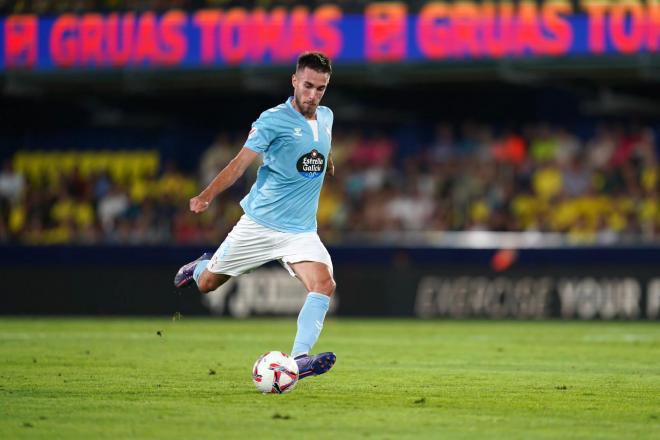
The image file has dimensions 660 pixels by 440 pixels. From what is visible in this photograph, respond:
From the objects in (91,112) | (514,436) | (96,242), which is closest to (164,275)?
(96,242)

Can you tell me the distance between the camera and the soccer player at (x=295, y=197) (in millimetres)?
9039

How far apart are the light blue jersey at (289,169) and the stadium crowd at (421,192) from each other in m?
11.6

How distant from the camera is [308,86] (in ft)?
29.9

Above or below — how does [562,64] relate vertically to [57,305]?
above

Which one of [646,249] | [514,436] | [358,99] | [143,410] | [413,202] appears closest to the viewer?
[514,436]

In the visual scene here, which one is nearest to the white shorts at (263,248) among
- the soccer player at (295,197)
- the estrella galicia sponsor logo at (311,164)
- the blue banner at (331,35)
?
the soccer player at (295,197)

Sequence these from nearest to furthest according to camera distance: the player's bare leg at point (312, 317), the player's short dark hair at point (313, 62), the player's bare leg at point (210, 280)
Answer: the player's bare leg at point (312, 317) → the player's short dark hair at point (313, 62) → the player's bare leg at point (210, 280)

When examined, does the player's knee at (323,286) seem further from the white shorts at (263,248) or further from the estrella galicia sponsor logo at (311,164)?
the estrella galicia sponsor logo at (311,164)

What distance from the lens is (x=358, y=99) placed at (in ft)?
89.0

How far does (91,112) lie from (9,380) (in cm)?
2091

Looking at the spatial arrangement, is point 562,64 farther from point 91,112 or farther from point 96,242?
point 91,112

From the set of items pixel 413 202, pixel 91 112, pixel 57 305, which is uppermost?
pixel 91 112

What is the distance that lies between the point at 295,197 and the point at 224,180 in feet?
2.38

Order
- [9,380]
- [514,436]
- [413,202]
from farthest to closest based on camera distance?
[413,202] → [9,380] → [514,436]
